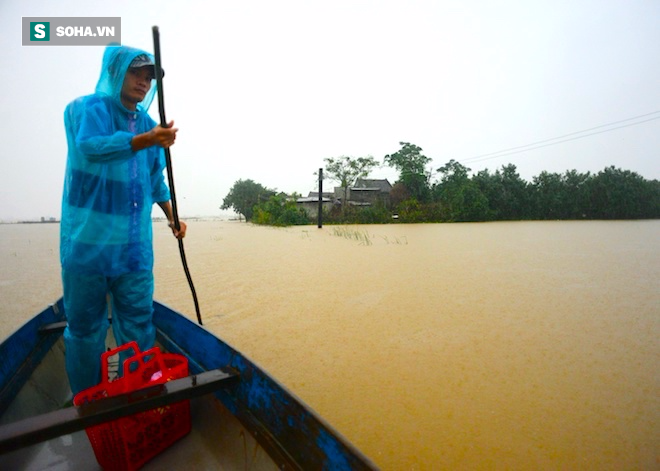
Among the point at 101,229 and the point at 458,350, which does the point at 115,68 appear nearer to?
the point at 101,229

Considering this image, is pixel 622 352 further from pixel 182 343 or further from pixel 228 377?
pixel 182 343

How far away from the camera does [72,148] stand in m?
1.30

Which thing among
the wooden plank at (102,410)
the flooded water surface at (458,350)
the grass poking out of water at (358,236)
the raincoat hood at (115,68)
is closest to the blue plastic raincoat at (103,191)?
the raincoat hood at (115,68)

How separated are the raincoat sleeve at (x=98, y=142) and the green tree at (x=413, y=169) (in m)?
24.7

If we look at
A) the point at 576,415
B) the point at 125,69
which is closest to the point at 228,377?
the point at 125,69

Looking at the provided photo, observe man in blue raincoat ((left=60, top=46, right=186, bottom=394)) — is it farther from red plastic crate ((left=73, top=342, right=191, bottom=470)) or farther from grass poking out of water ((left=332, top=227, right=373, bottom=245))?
grass poking out of water ((left=332, top=227, right=373, bottom=245))

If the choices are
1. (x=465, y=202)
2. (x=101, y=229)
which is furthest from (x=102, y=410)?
(x=465, y=202)

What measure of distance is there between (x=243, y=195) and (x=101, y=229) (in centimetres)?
3732

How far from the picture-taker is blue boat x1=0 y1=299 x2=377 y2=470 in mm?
798

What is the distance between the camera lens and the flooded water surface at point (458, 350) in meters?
1.42

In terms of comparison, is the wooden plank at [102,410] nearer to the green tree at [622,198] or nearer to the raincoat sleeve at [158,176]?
the raincoat sleeve at [158,176]

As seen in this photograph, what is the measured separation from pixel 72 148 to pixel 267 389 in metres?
1.30

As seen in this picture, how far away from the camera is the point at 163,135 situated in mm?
1172

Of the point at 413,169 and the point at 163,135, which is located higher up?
the point at 413,169
